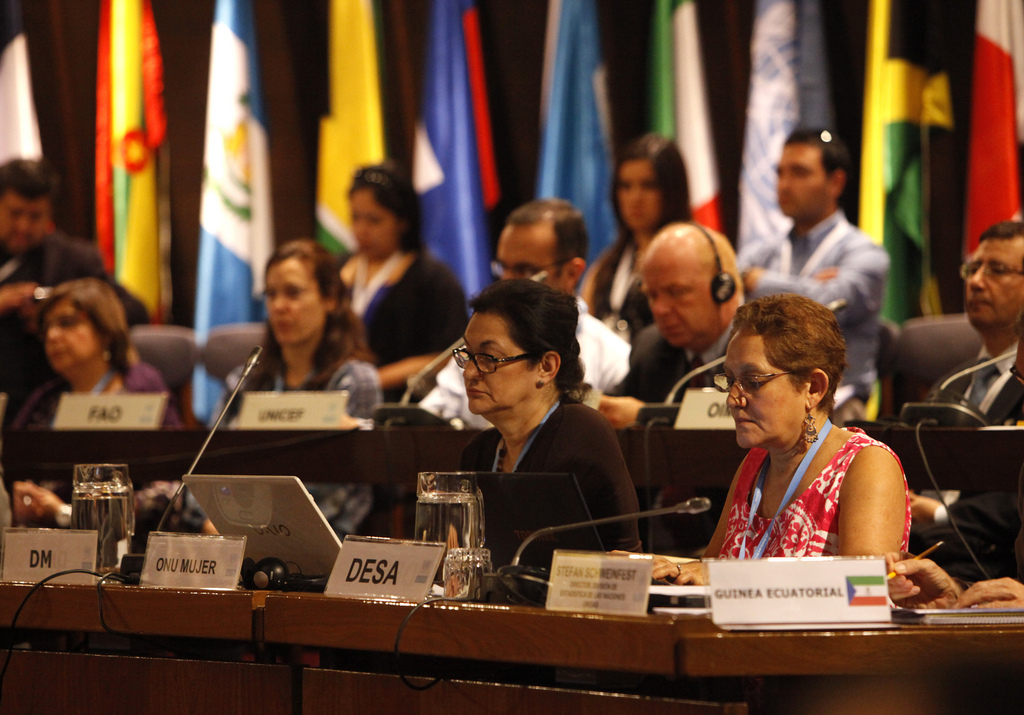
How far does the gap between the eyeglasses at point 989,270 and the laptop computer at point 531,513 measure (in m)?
1.54

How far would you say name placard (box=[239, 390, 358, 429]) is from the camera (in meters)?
2.94

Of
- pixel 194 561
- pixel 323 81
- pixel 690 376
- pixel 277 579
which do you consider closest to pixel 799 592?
pixel 277 579

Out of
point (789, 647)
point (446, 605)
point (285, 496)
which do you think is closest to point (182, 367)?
point (285, 496)

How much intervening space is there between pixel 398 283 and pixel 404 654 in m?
2.51

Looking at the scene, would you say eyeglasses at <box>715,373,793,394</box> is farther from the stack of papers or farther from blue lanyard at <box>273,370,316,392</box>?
blue lanyard at <box>273,370,316,392</box>

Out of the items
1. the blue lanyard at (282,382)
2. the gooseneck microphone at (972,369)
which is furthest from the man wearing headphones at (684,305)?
the blue lanyard at (282,382)

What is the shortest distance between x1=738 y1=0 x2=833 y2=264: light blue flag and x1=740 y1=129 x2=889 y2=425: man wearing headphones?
374 millimetres

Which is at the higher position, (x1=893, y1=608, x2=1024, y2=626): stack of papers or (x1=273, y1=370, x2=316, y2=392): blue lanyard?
(x1=273, y1=370, x2=316, y2=392): blue lanyard

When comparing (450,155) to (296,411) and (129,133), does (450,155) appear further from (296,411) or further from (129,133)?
(296,411)

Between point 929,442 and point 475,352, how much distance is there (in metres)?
0.96

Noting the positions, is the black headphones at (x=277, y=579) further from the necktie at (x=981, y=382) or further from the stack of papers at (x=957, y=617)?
the necktie at (x=981, y=382)

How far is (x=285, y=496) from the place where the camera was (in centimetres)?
167

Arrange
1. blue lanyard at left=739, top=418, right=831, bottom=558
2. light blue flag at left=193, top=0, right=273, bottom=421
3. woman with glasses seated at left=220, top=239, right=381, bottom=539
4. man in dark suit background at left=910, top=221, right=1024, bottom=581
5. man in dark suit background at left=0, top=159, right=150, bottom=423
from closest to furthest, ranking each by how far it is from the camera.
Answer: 1. blue lanyard at left=739, top=418, right=831, bottom=558
2. man in dark suit background at left=910, top=221, right=1024, bottom=581
3. woman with glasses seated at left=220, top=239, right=381, bottom=539
4. man in dark suit background at left=0, top=159, right=150, bottom=423
5. light blue flag at left=193, top=0, right=273, bottom=421

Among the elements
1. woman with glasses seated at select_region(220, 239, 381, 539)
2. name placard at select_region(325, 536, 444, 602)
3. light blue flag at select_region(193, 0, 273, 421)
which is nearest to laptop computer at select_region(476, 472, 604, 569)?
name placard at select_region(325, 536, 444, 602)
